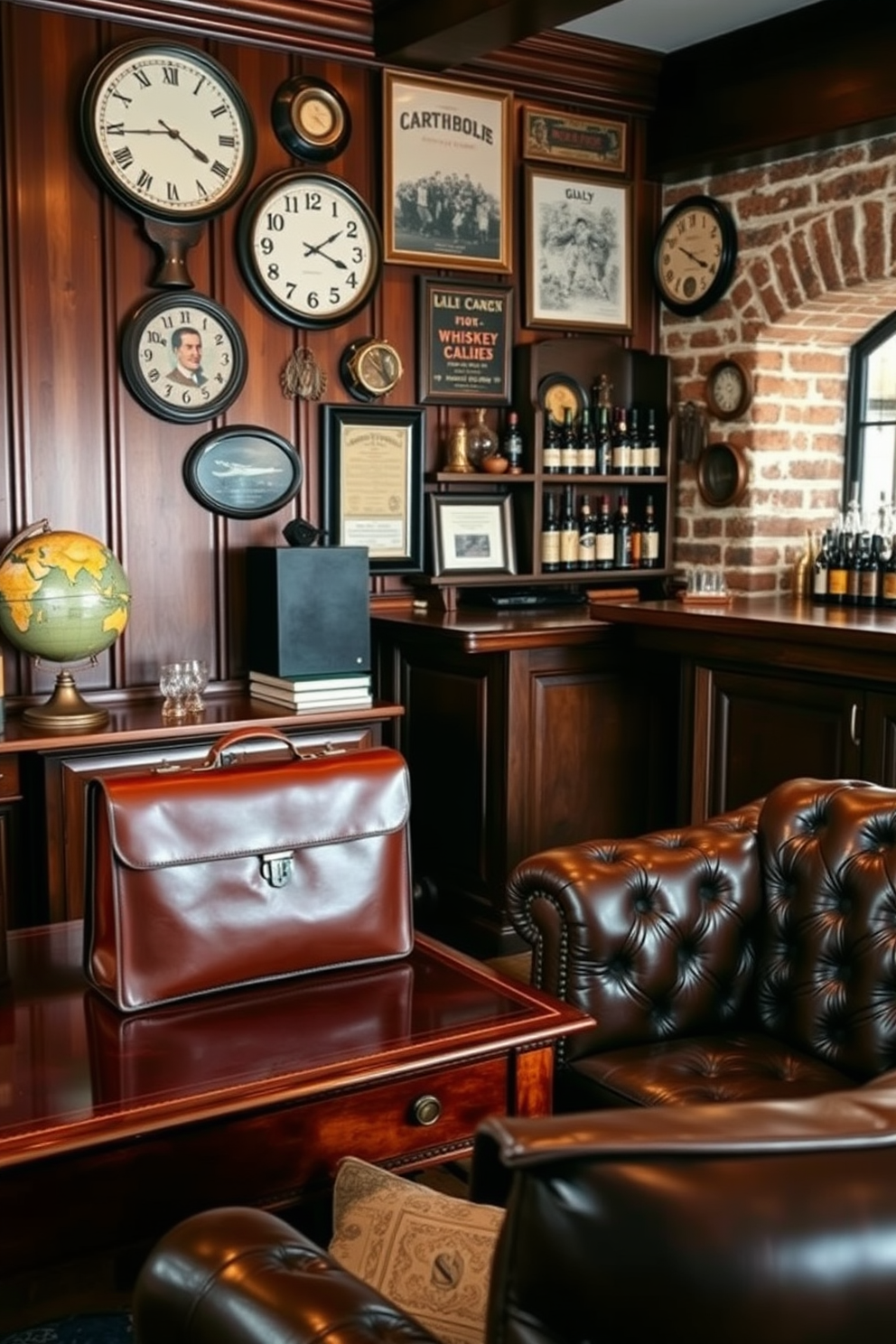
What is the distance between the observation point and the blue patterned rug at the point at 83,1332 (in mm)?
2012

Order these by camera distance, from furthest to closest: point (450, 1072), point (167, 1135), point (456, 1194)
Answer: point (456, 1194) → point (450, 1072) → point (167, 1135)

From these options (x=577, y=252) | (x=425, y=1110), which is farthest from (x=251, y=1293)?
(x=577, y=252)

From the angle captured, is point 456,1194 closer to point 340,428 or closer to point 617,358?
point 340,428

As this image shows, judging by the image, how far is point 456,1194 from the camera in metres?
2.88

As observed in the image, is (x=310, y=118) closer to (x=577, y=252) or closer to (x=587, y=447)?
(x=577, y=252)

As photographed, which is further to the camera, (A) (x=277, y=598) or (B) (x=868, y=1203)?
(A) (x=277, y=598)

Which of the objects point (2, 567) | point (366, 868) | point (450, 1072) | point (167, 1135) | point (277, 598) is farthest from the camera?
point (277, 598)

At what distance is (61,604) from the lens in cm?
369

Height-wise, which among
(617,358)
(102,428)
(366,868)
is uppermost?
(617,358)

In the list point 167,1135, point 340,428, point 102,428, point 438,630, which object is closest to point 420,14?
point 340,428

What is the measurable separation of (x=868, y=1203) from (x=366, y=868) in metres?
1.28

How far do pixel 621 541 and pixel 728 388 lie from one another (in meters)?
0.66

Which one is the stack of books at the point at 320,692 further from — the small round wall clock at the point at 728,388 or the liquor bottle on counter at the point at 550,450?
the small round wall clock at the point at 728,388

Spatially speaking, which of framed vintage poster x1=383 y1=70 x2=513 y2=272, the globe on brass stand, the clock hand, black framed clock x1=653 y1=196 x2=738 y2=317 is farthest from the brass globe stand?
black framed clock x1=653 y1=196 x2=738 y2=317
